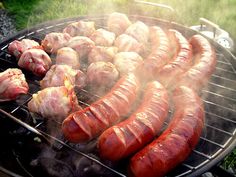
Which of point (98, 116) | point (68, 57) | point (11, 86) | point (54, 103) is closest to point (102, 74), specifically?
point (68, 57)

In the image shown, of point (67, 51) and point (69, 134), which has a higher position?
point (67, 51)

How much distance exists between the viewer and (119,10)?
7.39m

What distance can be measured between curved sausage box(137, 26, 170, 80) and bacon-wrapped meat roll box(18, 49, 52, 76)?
3.79 feet

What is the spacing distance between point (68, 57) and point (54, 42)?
49 cm

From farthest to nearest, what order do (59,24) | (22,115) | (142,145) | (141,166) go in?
(59,24) → (22,115) → (142,145) → (141,166)

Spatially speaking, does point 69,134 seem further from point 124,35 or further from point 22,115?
point 124,35

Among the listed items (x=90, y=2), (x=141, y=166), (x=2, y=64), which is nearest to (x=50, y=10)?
(x=90, y=2)

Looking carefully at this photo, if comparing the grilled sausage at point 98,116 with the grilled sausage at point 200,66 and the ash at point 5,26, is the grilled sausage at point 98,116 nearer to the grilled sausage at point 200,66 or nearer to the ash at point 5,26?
the grilled sausage at point 200,66

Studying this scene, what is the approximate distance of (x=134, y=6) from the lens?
7.78 metres

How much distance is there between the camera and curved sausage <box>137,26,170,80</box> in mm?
3779

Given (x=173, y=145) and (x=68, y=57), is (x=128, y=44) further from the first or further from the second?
(x=173, y=145)

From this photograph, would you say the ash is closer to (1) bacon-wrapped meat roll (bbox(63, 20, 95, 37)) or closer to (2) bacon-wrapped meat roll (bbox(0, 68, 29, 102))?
(1) bacon-wrapped meat roll (bbox(63, 20, 95, 37))

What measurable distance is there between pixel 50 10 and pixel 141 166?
19.6 ft

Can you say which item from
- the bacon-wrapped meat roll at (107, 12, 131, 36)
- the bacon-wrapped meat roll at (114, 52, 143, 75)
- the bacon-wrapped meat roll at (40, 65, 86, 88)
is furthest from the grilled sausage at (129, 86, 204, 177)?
the bacon-wrapped meat roll at (107, 12, 131, 36)
